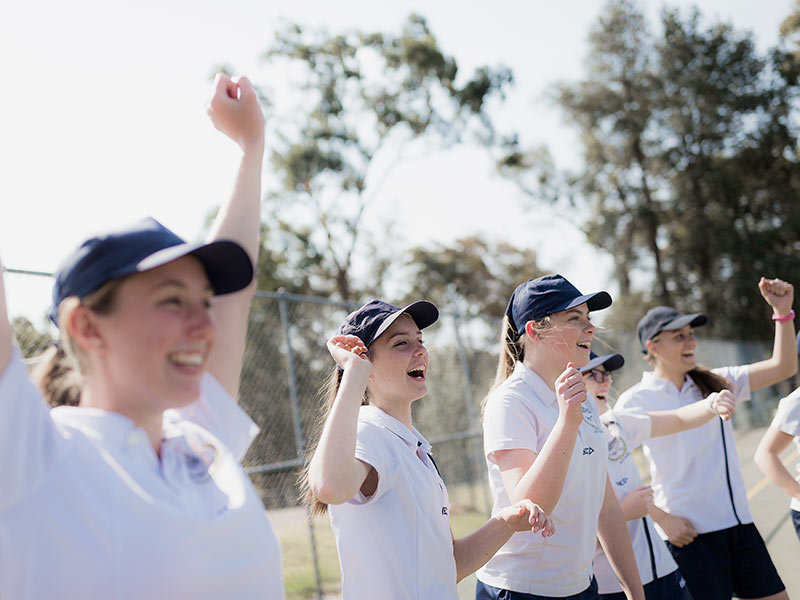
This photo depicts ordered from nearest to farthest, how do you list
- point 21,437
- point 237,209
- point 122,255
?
point 21,437
point 122,255
point 237,209

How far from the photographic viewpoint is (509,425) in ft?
10.3

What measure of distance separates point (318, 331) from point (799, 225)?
2589 cm

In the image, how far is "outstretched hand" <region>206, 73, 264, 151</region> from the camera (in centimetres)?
192

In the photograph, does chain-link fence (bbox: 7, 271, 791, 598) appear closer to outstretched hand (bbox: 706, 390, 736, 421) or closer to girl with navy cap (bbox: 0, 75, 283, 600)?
outstretched hand (bbox: 706, 390, 736, 421)

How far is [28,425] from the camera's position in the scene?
1.33 meters

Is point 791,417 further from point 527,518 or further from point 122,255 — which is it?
point 122,255

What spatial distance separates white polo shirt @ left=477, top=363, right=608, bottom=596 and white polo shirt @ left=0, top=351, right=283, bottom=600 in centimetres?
180

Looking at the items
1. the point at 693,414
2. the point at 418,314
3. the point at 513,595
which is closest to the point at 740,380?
the point at 693,414

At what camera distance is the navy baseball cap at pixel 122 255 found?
142cm

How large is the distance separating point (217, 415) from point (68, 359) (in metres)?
0.33

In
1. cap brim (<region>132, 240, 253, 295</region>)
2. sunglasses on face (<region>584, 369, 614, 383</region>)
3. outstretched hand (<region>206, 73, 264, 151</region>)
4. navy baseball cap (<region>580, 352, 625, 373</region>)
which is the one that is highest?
outstretched hand (<region>206, 73, 264, 151</region>)

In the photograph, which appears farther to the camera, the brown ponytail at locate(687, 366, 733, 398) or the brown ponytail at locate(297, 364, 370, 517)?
the brown ponytail at locate(687, 366, 733, 398)

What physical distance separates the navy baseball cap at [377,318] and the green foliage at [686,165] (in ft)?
93.1

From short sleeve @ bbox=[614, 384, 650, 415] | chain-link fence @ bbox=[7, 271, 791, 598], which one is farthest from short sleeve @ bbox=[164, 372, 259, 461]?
chain-link fence @ bbox=[7, 271, 791, 598]
